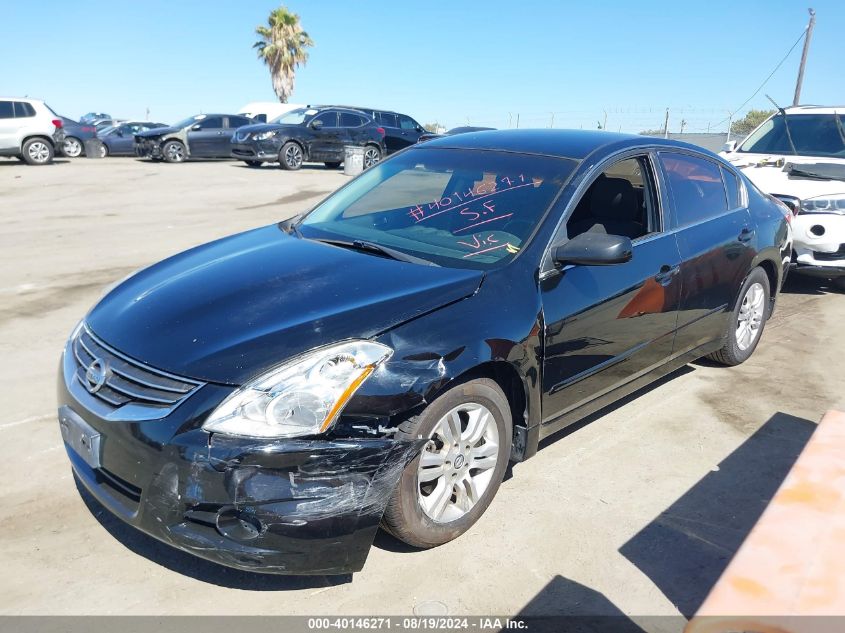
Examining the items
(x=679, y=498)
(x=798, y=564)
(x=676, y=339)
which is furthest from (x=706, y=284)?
(x=798, y=564)

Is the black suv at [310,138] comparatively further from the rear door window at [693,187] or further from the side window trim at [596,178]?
the side window trim at [596,178]

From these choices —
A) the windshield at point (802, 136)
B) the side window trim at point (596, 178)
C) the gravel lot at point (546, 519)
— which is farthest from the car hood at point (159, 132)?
the side window trim at point (596, 178)

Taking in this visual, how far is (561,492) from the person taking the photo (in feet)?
11.7

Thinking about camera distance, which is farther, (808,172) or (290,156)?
(290,156)

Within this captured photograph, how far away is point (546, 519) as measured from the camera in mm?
3342

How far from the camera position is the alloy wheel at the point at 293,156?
19.2m

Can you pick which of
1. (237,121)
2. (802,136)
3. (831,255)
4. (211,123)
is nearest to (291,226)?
(831,255)

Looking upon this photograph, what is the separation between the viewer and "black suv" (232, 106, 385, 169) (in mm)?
19062

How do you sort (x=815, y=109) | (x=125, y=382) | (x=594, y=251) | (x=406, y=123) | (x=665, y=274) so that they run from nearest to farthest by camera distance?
1. (x=125, y=382)
2. (x=594, y=251)
3. (x=665, y=274)
4. (x=815, y=109)
5. (x=406, y=123)

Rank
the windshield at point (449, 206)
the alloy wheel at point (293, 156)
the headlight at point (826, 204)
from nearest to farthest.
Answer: the windshield at point (449, 206), the headlight at point (826, 204), the alloy wheel at point (293, 156)

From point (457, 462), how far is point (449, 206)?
4.82ft

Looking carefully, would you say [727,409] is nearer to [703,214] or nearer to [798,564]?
[703,214]

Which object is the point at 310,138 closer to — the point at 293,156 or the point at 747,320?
the point at 293,156

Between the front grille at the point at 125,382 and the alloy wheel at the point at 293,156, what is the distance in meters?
16.8
